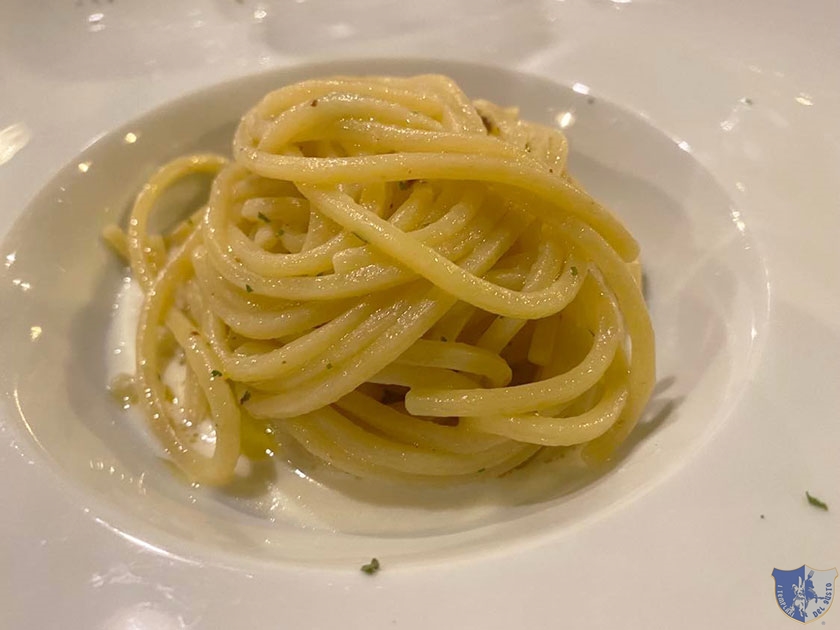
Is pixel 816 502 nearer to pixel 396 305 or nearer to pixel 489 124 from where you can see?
pixel 396 305

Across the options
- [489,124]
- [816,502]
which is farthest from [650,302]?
[816,502]

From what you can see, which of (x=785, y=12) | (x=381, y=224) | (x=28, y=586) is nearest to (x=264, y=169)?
(x=381, y=224)

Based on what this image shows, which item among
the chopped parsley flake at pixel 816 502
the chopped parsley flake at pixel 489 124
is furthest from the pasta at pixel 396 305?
the chopped parsley flake at pixel 816 502

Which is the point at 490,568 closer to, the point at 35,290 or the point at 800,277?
the point at 800,277

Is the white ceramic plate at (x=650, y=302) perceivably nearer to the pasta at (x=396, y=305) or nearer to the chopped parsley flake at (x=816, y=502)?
the chopped parsley flake at (x=816, y=502)

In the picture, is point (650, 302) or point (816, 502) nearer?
point (816, 502)

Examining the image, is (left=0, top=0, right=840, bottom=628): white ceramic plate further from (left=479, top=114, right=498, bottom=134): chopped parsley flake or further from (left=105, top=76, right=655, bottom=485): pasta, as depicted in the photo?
(left=479, top=114, right=498, bottom=134): chopped parsley flake
